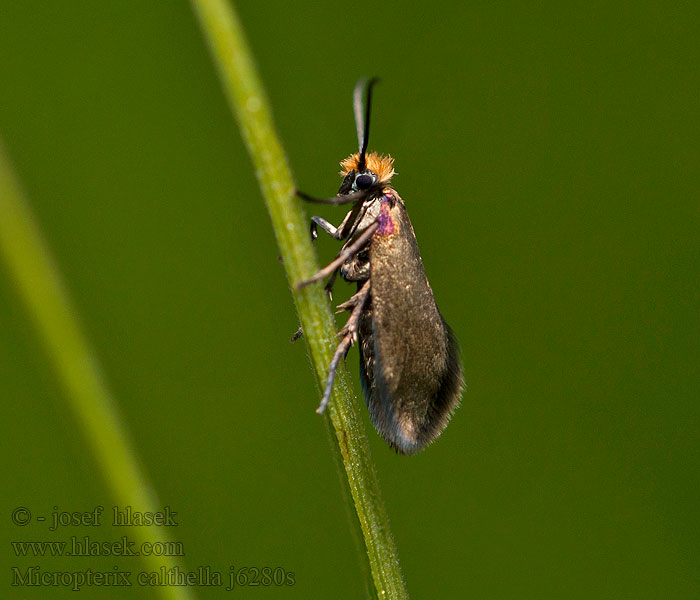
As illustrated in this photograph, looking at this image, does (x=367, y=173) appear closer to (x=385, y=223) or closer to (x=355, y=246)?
(x=385, y=223)

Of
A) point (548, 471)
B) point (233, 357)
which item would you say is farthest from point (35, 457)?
point (548, 471)

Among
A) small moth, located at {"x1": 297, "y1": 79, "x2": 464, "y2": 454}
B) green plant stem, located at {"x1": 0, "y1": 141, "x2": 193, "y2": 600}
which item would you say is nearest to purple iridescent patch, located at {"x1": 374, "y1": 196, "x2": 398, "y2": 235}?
small moth, located at {"x1": 297, "y1": 79, "x2": 464, "y2": 454}

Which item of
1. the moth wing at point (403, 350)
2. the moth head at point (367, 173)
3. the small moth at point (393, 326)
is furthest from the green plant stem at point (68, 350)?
the moth head at point (367, 173)

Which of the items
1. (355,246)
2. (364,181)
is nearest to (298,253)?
(355,246)

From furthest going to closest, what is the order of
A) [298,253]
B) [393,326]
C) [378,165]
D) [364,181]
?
[378,165]
[364,181]
[393,326]
[298,253]

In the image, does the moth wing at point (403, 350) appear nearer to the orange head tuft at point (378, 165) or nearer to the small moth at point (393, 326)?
the small moth at point (393, 326)

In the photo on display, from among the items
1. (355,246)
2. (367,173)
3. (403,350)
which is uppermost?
(367,173)
